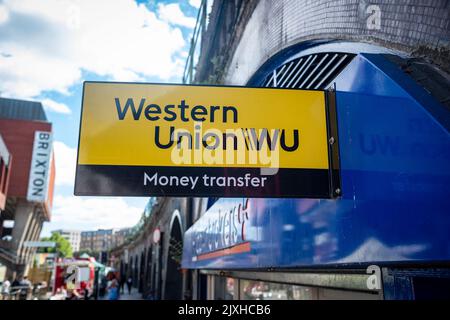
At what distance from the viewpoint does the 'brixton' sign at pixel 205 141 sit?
3.00 meters

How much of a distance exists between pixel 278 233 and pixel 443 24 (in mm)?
2439

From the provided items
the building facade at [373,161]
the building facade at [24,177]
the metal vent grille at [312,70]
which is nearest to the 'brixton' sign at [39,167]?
the building facade at [24,177]

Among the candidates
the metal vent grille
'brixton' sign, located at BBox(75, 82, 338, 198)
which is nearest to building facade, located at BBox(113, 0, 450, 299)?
the metal vent grille

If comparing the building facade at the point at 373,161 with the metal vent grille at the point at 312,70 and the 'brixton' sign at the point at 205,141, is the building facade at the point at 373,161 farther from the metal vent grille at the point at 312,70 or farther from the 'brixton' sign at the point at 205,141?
the 'brixton' sign at the point at 205,141

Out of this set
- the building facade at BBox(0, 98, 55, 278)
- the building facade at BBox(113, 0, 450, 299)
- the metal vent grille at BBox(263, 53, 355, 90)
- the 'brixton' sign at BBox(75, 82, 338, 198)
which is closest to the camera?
the building facade at BBox(113, 0, 450, 299)

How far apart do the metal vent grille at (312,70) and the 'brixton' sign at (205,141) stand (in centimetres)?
67

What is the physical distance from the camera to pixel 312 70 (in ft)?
16.1

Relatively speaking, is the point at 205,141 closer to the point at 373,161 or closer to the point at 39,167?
the point at 373,161

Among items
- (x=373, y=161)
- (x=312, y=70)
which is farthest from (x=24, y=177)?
(x=373, y=161)

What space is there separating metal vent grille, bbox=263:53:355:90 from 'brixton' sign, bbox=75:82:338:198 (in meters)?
0.67

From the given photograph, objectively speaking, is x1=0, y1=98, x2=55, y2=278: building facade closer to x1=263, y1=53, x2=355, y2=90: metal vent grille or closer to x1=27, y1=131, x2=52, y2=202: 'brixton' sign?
x1=27, y1=131, x2=52, y2=202: 'brixton' sign

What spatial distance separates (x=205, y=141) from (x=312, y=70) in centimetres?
237

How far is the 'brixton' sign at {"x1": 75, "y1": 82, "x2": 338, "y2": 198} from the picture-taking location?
2996mm
